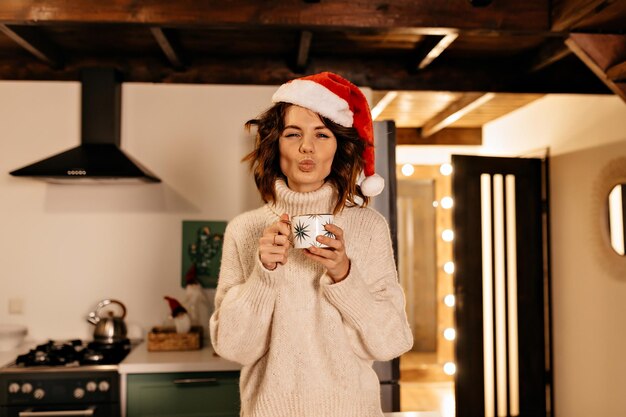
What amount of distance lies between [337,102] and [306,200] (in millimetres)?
231

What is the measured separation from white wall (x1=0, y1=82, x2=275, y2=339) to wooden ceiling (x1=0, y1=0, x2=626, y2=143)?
0.63 ft

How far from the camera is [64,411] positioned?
2.38 m

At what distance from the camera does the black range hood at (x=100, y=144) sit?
258cm

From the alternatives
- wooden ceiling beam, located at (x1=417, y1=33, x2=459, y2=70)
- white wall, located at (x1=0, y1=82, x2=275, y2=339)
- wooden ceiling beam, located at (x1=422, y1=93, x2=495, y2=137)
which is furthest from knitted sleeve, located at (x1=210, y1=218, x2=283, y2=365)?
wooden ceiling beam, located at (x1=422, y1=93, x2=495, y2=137)

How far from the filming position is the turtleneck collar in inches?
46.3

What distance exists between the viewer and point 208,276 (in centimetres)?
301

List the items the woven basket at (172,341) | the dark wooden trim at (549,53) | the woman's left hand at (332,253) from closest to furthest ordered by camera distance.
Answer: the woman's left hand at (332,253)
the woven basket at (172,341)
the dark wooden trim at (549,53)

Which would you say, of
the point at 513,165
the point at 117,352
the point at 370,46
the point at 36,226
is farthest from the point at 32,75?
the point at 513,165

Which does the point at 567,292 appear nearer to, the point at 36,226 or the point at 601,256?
the point at 601,256

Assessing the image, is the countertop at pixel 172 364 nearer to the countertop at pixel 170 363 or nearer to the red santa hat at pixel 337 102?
the countertop at pixel 170 363


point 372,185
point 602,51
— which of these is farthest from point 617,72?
point 372,185

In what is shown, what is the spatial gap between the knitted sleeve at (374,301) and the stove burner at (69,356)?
1721 millimetres

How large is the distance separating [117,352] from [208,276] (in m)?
0.64

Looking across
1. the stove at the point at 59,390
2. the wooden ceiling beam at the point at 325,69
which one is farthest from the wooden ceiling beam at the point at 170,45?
the stove at the point at 59,390
